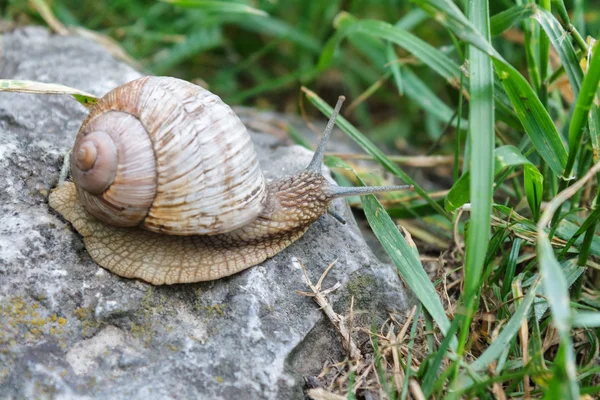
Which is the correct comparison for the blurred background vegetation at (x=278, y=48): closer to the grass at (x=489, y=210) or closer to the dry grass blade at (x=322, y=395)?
the grass at (x=489, y=210)

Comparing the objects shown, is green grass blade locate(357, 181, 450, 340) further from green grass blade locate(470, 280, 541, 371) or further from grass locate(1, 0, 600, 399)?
green grass blade locate(470, 280, 541, 371)

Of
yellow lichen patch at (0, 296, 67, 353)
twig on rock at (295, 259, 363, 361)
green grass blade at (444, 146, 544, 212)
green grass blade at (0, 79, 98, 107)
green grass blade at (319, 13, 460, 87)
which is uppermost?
green grass blade at (319, 13, 460, 87)

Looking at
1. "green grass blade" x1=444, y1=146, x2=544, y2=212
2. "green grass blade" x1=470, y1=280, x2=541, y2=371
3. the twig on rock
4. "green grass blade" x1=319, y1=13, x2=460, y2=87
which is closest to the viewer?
"green grass blade" x1=470, y1=280, x2=541, y2=371

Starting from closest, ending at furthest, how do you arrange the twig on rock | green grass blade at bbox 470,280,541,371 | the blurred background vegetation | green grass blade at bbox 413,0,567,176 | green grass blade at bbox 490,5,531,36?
green grass blade at bbox 470,280,541,371, the twig on rock, green grass blade at bbox 413,0,567,176, green grass blade at bbox 490,5,531,36, the blurred background vegetation

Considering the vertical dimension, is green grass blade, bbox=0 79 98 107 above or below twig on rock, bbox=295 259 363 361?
above

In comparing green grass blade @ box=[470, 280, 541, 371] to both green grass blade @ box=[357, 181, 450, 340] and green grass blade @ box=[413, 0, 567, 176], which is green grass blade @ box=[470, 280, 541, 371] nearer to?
green grass blade @ box=[357, 181, 450, 340]

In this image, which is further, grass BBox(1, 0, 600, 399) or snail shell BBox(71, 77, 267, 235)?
snail shell BBox(71, 77, 267, 235)


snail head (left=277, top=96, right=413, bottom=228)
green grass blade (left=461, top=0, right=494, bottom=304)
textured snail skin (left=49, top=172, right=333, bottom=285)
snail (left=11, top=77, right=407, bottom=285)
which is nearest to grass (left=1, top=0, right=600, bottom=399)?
green grass blade (left=461, top=0, right=494, bottom=304)

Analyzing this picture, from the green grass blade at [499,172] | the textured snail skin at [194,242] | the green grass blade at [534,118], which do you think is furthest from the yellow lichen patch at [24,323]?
the green grass blade at [534,118]
